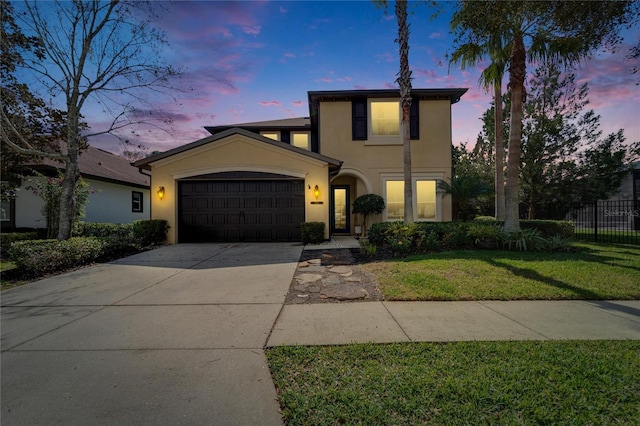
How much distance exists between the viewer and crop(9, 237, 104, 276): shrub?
671 cm

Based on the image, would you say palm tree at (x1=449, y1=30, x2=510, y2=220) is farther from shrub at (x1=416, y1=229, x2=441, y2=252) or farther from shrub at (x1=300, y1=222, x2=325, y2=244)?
shrub at (x1=300, y1=222, x2=325, y2=244)

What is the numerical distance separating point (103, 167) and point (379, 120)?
15.9 m

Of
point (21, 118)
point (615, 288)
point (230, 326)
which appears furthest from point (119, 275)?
point (615, 288)

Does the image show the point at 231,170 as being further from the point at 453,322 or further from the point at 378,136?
the point at 453,322

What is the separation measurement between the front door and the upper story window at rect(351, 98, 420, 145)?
2.71 metres

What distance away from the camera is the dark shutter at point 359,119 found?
43.9 ft

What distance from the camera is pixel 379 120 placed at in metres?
13.5

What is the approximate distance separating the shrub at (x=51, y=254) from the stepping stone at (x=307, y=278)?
626 cm

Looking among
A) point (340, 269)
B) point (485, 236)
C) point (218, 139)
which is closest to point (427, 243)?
point (485, 236)

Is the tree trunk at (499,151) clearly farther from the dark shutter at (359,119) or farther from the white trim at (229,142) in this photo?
the white trim at (229,142)

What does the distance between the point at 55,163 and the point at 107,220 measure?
11.7 feet

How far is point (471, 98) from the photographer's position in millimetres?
14023

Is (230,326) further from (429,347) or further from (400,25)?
(400,25)

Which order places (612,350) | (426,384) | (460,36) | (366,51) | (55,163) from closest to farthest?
1. (426,384)
2. (612,350)
3. (460,36)
4. (366,51)
5. (55,163)
